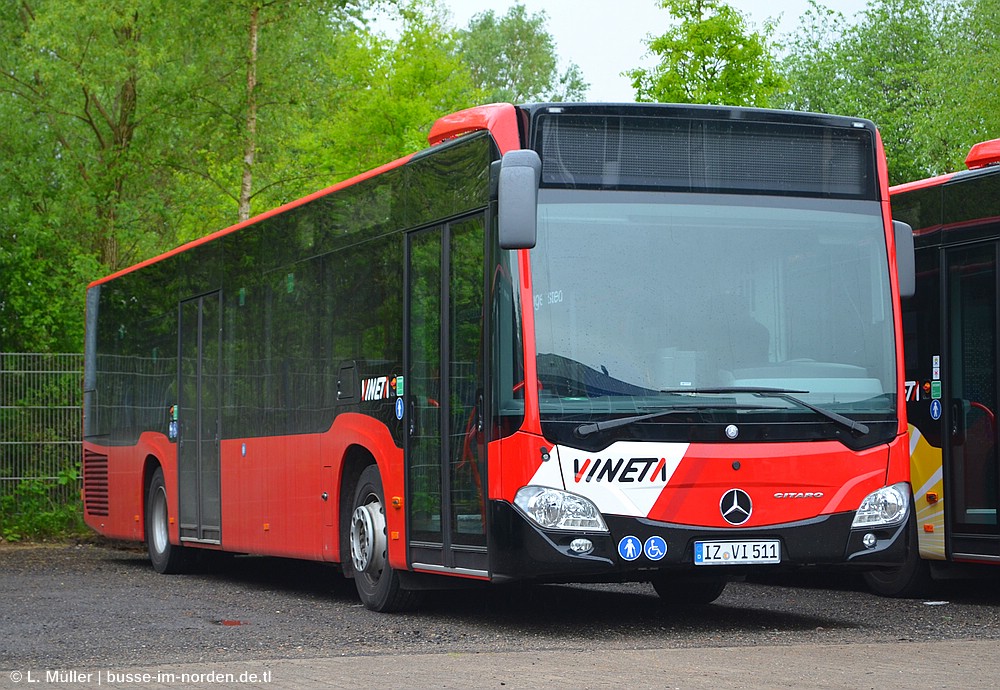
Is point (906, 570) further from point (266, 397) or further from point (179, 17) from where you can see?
point (179, 17)

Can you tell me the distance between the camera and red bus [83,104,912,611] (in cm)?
968

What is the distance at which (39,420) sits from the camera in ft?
70.9

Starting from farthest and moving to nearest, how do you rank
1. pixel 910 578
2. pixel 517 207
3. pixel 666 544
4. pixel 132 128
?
pixel 132 128 → pixel 910 578 → pixel 666 544 → pixel 517 207

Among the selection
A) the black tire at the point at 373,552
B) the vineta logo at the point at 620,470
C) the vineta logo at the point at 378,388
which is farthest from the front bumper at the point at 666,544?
the vineta logo at the point at 378,388

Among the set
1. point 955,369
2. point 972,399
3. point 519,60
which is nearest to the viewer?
point 972,399

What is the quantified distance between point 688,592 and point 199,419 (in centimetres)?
575

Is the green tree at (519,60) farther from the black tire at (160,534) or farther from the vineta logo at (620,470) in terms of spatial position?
the vineta logo at (620,470)

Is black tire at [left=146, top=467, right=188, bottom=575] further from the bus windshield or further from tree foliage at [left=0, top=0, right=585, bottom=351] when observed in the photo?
the bus windshield

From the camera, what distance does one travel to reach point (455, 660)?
28.6ft

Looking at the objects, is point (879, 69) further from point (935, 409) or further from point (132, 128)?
point (935, 409)

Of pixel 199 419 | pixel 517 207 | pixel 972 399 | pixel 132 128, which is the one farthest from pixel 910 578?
pixel 132 128

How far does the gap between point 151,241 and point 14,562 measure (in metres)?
9.09

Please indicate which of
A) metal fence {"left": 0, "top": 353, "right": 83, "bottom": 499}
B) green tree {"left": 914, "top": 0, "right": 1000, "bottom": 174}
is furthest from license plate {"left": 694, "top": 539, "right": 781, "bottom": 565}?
green tree {"left": 914, "top": 0, "right": 1000, "bottom": 174}

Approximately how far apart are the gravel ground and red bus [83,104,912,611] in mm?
448
